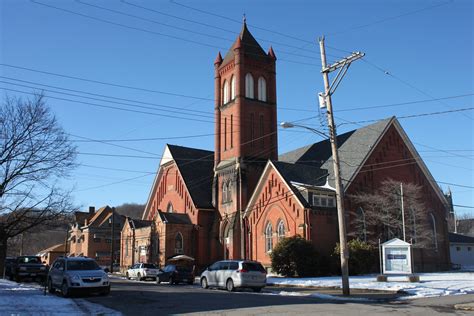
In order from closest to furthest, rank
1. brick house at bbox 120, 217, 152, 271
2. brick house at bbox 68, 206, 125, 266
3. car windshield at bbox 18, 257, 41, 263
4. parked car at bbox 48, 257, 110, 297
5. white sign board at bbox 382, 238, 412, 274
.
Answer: parked car at bbox 48, 257, 110, 297
white sign board at bbox 382, 238, 412, 274
car windshield at bbox 18, 257, 41, 263
brick house at bbox 120, 217, 152, 271
brick house at bbox 68, 206, 125, 266

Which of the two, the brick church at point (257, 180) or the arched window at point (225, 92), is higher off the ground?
the arched window at point (225, 92)

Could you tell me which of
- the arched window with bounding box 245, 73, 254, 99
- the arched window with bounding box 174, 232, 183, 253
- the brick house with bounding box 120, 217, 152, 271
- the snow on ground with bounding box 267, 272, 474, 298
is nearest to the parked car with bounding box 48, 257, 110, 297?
the snow on ground with bounding box 267, 272, 474, 298

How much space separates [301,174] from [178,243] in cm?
1624

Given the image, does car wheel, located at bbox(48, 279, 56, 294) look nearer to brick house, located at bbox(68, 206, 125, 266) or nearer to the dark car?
the dark car

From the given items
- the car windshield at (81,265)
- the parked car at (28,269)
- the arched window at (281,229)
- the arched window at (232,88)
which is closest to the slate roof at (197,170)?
the arched window at (232,88)

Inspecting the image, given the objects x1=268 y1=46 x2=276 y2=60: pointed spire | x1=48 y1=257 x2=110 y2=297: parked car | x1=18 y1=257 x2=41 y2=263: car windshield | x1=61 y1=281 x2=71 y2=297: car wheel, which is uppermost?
x1=268 y1=46 x2=276 y2=60: pointed spire

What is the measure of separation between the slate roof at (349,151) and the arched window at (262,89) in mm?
7388

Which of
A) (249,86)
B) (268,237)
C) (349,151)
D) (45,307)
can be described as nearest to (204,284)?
(45,307)

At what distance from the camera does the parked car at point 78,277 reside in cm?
2033

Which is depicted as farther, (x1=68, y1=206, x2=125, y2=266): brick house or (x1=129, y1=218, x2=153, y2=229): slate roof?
(x1=68, y1=206, x2=125, y2=266): brick house

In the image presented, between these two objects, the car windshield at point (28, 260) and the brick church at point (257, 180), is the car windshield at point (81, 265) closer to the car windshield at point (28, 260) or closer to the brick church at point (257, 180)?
the car windshield at point (28, 260)

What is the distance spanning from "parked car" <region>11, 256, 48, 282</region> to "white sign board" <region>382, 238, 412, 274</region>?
22.6 meters

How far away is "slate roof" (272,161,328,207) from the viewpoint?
41.3 metres

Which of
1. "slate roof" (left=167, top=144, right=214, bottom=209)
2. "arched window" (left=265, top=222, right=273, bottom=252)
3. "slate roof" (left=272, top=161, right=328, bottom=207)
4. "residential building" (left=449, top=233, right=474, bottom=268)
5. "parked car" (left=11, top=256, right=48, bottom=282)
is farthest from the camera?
"residential building" (left=449, top=233, right=474, bottom=268)
